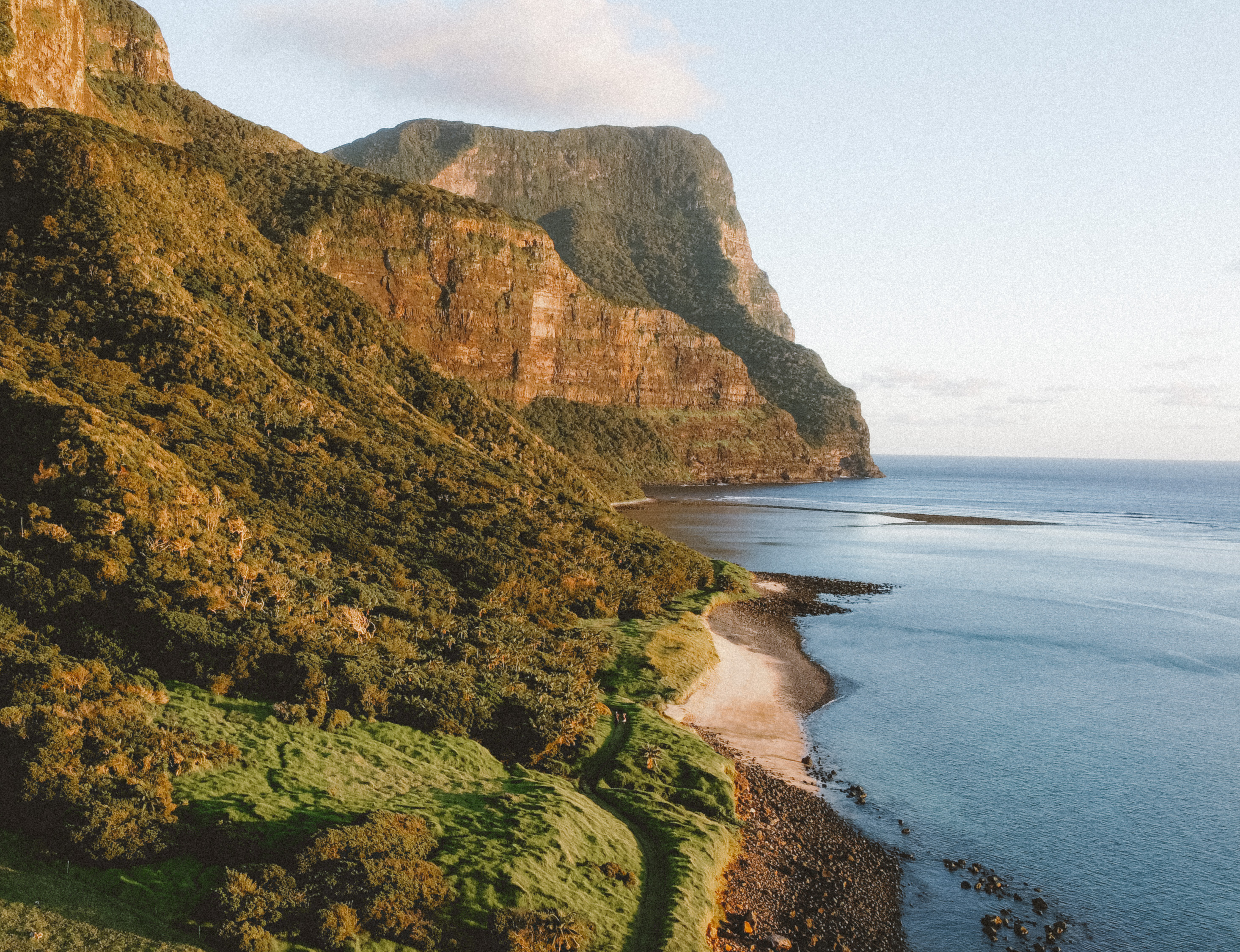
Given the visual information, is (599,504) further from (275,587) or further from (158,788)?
(158,788)

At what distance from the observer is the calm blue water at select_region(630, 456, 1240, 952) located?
86.1 ft

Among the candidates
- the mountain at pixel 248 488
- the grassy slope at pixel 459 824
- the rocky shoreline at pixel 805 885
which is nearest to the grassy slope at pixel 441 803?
the grassy slope at pixel 459 824

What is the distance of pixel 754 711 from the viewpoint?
43.0m

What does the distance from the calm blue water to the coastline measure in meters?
1.10

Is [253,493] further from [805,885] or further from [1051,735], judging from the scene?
[1051,735]

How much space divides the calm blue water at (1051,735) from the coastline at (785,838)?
43.5 inches

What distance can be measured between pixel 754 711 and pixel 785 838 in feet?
45.9

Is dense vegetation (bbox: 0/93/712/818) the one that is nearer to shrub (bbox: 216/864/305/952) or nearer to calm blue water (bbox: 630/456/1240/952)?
shrub (bbox: 216/864/305/952)

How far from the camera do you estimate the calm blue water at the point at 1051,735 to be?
26234 millimetres

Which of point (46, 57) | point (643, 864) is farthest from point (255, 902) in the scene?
point (46, 57)

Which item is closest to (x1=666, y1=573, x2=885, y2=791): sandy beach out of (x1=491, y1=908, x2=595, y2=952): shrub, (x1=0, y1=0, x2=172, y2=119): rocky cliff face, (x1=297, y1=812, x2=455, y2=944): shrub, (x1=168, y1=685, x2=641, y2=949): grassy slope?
(x1=168, y1=685, x2=641, y2=949): grassy slope

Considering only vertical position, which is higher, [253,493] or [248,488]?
[248,488]

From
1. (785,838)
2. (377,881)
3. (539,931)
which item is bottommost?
(785,838)

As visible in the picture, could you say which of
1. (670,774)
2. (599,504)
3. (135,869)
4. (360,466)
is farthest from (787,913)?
(599,504)
